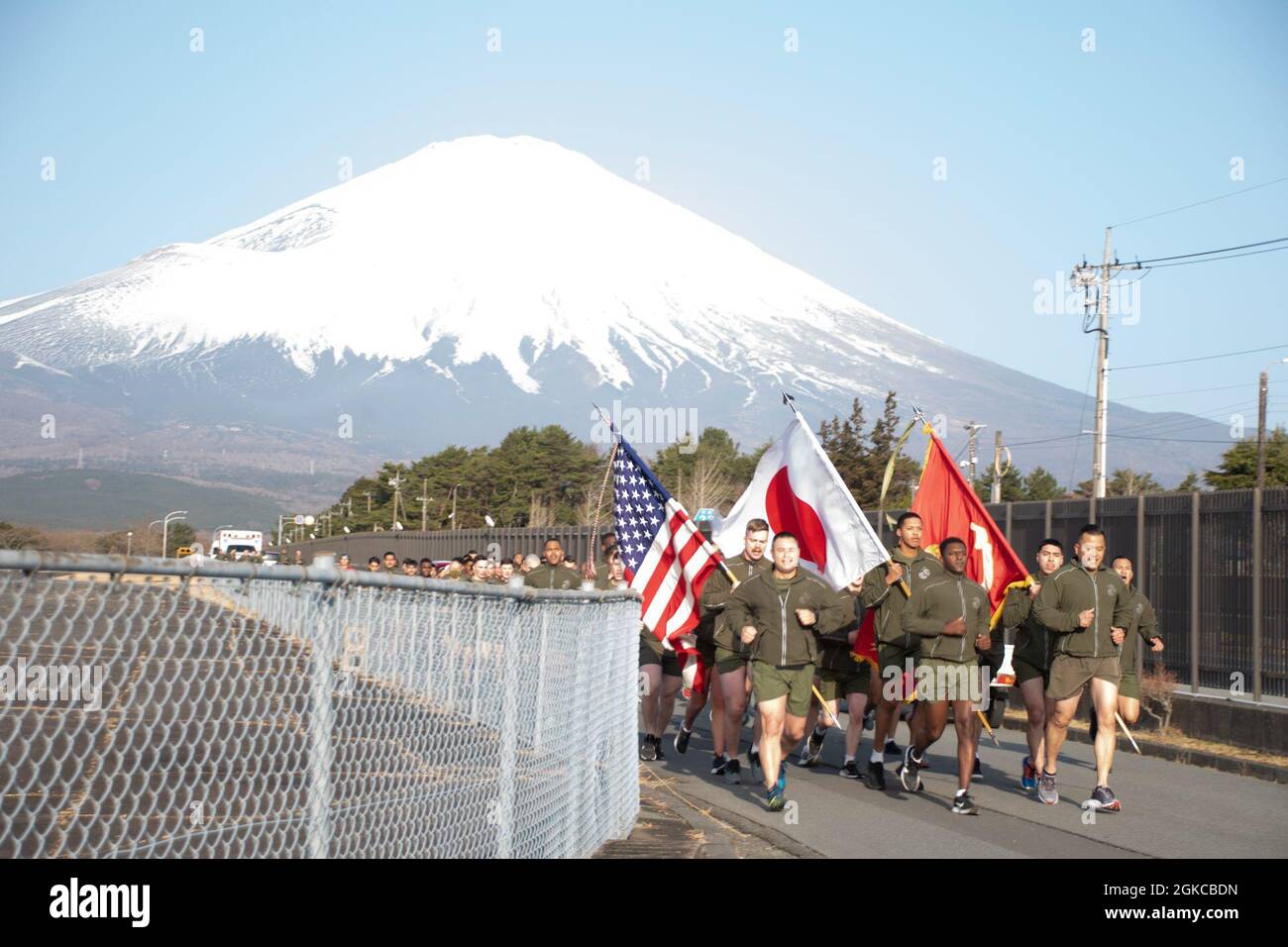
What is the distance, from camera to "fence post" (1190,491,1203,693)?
18.3 metres

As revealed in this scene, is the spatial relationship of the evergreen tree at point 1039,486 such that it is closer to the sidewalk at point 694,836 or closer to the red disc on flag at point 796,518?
the red disc on flag at point 796,518

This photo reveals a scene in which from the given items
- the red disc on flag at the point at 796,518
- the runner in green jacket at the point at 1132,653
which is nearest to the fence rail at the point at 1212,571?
the runner in green jacket at the point at 1132,653

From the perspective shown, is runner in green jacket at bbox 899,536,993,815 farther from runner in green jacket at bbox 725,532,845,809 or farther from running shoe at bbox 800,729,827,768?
running shoe at bbox 800,729,827,768

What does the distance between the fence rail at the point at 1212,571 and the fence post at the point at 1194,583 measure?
0.04ft

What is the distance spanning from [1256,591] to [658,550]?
695cm

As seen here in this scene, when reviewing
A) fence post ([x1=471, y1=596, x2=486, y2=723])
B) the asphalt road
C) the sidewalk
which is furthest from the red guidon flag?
fence post ([x1=471, y1=596, x2=486, y2=723])

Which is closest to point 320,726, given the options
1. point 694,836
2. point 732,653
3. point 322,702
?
point 322,702

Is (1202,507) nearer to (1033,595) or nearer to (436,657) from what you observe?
(1033,595)

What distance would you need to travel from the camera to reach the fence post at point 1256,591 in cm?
1683

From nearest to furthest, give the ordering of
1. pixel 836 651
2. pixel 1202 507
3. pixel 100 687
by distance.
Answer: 1. pixel 100 687
2. pixel 836 651
3. pixel 1202 507

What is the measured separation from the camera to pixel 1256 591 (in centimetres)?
1711

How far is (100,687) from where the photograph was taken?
4.55 meters
